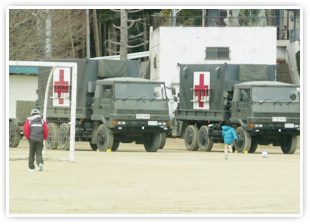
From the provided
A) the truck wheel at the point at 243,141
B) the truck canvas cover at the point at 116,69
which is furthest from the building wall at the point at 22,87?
the truck wheel at the point at 243,141

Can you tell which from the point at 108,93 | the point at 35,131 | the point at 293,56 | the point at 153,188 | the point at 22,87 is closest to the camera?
the point at 153,188

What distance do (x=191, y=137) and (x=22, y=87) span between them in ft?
33.9

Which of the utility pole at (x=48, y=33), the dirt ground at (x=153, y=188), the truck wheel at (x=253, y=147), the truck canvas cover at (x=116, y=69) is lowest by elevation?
the dirt ground at (x=153, y=188)

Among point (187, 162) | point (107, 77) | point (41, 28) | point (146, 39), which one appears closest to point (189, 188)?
point (187, 162)

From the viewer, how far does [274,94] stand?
1116 inches

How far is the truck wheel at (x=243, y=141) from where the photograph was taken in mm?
28609

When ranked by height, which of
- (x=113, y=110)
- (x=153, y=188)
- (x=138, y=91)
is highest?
(x=138, y=91)

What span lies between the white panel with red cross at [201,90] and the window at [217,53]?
35.0ft

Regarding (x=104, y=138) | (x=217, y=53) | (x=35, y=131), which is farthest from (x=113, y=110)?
(x=217, y=53)

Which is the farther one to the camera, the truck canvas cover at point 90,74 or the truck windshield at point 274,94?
the truck canvas cover at point 90,74

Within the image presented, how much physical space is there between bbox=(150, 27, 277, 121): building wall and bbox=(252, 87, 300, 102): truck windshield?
1330 centimetres

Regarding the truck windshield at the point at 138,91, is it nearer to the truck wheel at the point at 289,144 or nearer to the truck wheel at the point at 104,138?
the truck wheel at the point at 104,138

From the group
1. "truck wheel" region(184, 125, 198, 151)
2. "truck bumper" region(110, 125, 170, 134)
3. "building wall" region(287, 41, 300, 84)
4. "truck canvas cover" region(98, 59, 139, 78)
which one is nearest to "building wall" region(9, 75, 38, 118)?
"truck canvas cover" region(98, 59, 139, 78)

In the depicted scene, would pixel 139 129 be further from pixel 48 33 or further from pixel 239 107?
pixel 48 33
